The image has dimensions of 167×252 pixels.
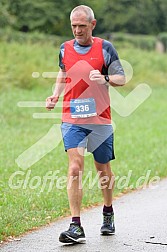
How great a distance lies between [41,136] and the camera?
18266 mm

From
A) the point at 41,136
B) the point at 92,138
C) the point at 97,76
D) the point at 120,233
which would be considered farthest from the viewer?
the point at 41,136

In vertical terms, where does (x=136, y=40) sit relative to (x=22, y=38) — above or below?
below

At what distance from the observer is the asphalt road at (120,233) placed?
744 cm

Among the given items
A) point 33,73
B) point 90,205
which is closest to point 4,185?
point 90,205

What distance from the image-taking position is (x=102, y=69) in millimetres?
7738

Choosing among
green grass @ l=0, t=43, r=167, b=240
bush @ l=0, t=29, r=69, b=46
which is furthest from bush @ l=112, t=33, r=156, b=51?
bush @ l=0, t=29, r=69, b=46

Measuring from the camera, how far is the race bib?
7684 millimetres

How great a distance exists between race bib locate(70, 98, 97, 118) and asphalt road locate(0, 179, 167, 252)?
1225 millimetres

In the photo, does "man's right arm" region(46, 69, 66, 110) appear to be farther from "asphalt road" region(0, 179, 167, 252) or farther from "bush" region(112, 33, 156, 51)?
"bush" region(112, 33, 156, 51)

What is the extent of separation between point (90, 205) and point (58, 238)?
2.32 m

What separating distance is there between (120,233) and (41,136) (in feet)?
33.5

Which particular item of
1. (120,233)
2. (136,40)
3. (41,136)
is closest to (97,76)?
(120,233)

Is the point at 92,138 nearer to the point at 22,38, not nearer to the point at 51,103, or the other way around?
the point at 51,103

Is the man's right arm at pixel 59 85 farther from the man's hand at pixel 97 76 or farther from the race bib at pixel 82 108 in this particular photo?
the man's hand at pixel 97 76
